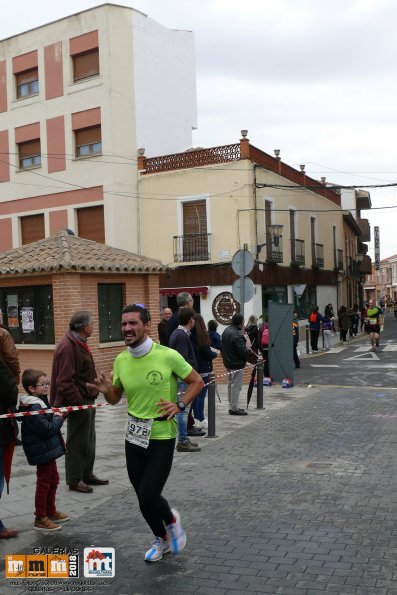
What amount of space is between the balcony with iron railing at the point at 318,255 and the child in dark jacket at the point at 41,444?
90.2ft

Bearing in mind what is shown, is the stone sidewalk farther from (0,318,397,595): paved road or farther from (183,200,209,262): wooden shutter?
(183,200,209,262): wooden shutter

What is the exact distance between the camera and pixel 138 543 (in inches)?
199

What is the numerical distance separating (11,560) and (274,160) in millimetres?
24236

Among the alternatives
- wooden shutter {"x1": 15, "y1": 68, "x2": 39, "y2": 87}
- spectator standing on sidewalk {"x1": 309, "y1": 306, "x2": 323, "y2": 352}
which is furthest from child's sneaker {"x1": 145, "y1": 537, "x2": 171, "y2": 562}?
wooden shutter {"x1": 15, "y1": 68, "x2": 39, "y2": 87}

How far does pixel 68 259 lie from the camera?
12.3m

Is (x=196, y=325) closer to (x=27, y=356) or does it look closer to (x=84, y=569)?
(x=84, y=569)

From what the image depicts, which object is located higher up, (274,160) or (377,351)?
(274,160)

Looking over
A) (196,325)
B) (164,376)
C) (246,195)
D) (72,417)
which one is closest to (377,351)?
(246,195)

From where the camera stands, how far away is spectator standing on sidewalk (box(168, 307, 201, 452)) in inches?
320

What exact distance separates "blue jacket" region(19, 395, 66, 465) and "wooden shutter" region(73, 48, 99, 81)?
22.9 meters

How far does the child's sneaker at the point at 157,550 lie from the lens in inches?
183

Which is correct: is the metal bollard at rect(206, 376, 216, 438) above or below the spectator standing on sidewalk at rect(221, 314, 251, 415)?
below

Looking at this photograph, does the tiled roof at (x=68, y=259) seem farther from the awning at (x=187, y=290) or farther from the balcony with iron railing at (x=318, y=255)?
the balcony with iron railing at (x=318, y=255)

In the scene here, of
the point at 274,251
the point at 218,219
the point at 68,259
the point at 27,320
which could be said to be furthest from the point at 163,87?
the point at 68,259
